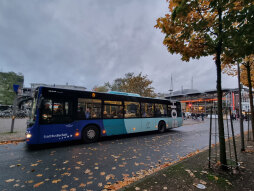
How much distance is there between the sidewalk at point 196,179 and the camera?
2.96 m

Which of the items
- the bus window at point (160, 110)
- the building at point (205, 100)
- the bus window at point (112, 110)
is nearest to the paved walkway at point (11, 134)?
the bus window at point (112, 110)

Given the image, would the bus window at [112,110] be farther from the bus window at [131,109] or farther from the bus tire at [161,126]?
the bus tire at [161,126]

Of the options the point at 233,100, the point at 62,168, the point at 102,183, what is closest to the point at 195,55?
the point at 102,183

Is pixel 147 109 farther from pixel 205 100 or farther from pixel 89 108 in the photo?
pixel 205 100

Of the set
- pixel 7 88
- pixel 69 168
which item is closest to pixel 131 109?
pixel 69 168

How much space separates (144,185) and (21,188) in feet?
9.63

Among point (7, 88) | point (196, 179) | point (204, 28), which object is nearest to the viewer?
point (196, 179)

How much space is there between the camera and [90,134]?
7.79 metres

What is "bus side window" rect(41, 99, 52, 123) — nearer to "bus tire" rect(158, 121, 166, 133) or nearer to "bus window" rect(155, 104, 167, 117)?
"bus window" rect(155, 104, 167, 117)

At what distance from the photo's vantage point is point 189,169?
3.83 m

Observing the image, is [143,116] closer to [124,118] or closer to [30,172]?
[124,118]

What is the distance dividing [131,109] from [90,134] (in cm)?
334

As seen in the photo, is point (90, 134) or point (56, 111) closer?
point (56, 111)

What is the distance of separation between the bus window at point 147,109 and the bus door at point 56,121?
5.17 meters
